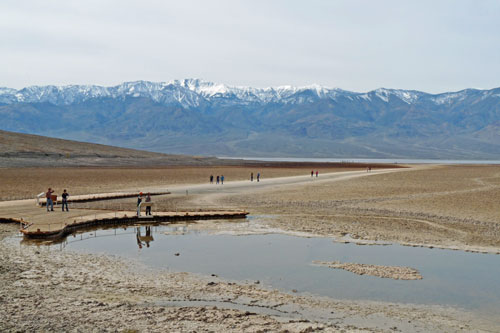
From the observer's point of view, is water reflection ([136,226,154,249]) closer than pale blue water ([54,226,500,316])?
No

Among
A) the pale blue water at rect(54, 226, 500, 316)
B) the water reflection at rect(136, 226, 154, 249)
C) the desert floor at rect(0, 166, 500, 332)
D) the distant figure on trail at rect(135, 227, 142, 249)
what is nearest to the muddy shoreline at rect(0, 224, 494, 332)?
the desert floor at rect(0, 166, 500, 332)

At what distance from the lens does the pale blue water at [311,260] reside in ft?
46.4

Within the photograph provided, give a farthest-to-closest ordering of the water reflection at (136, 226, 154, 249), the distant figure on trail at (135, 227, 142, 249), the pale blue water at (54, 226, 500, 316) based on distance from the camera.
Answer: the water reflection at (136, 226, 154, 249)
the distant figure on trail at (135, 227, 142, 249)
the pale blue water at (54, 226, 500, 316)

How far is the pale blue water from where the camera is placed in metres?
14.1

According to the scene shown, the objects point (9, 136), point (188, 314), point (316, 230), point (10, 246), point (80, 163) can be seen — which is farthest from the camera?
point (9, 136)

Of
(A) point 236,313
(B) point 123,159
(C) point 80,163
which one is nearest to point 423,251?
(A) point 236,313

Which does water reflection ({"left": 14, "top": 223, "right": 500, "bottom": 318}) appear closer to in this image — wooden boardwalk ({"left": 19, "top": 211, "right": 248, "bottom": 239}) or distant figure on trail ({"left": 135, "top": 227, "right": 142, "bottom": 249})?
distant figure on trail ({"left": 135, "top": 227, "right": 142, "bottom": 249})

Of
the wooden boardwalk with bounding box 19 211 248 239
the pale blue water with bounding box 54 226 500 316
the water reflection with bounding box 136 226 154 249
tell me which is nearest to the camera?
the pale blue water with bounding box 54 226 500 316

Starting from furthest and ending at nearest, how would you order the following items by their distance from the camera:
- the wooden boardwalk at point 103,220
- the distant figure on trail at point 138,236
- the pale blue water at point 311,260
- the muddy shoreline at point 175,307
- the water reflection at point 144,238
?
the wooden boardwalk at point 103,220, the water reflection at point 144,238, the distant figure on trail at point 138,236, the pale blue water at point 311,260, the muddy shoreline at point 175,307

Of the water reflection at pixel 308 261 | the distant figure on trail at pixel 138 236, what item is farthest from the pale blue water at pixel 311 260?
the distant figure on trail at pixel 138 236

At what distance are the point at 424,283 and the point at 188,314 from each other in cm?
795

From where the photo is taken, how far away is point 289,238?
22.3 meters

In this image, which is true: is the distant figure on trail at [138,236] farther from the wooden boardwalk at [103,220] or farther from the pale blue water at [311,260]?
the wooden boardwalk at [103,220]

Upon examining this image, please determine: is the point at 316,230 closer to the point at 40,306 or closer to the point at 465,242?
the point at 465,242
